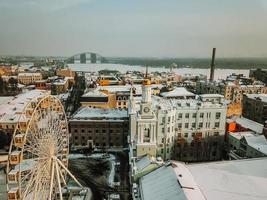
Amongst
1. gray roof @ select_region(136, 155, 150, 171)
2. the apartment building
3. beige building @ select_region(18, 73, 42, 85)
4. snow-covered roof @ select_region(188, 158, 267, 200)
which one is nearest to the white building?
the apartment building

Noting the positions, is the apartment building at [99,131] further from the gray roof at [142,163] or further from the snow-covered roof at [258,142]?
the snow-covered roof at [258,142]

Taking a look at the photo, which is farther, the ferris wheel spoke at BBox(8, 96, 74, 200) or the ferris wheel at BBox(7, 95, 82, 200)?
the ferris wheel spoke at BBox(8, 96, 74, 200)

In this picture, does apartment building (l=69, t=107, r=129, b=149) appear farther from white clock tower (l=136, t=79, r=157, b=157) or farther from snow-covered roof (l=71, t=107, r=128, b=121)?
white clock tower (l=136, t=79, r=157, b=157)

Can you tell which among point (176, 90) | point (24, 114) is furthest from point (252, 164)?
point (176, 90)

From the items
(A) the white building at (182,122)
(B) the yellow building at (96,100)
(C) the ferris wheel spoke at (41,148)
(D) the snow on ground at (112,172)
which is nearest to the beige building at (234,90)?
(B) the yellow building at (96,100)

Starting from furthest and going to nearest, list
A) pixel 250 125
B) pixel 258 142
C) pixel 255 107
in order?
pixel 255 107 < pixel 250 125 < pixel 258 142

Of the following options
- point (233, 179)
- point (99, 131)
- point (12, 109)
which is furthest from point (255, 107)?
point (12, 109)

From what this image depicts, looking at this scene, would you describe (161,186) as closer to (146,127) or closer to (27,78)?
(146,127)
